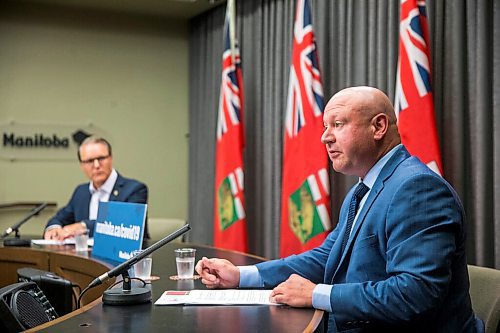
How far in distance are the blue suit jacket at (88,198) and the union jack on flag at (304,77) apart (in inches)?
45.7

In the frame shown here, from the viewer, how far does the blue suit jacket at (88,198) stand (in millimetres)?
4258

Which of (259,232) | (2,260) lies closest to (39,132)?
(259,232)

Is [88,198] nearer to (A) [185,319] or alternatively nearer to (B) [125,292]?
(B) [125,292]

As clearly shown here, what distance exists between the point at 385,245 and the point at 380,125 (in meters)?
0.38

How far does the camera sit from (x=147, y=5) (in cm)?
661

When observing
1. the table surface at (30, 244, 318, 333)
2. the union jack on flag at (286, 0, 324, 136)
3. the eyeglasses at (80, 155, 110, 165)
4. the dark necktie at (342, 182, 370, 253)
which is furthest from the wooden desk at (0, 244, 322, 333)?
the union jack on flag at (286, 0, 324, 136)

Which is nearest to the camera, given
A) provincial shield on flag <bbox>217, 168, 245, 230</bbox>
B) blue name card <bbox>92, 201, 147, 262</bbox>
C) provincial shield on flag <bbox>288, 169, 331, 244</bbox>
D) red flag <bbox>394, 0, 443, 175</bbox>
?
blue name card <bbox>92, 201, 147, 262</bbox>

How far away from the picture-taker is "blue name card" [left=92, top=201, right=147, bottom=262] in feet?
9.65

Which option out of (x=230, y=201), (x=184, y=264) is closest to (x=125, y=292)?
(x=184, y=264)

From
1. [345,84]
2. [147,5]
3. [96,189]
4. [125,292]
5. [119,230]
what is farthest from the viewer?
[147,5]

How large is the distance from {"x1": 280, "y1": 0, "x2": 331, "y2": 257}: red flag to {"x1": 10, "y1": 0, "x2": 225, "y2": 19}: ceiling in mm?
2031

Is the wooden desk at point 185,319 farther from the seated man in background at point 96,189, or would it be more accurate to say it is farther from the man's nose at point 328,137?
the seated man in background at point 96,189

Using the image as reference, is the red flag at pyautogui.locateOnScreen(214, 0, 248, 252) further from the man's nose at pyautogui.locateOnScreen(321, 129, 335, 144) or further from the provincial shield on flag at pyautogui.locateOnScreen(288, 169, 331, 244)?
the man's nose at pyautogui.locateOnScreen(321, 129, 335, 144)

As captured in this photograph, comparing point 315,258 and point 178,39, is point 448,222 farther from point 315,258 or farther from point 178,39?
point 178,39
